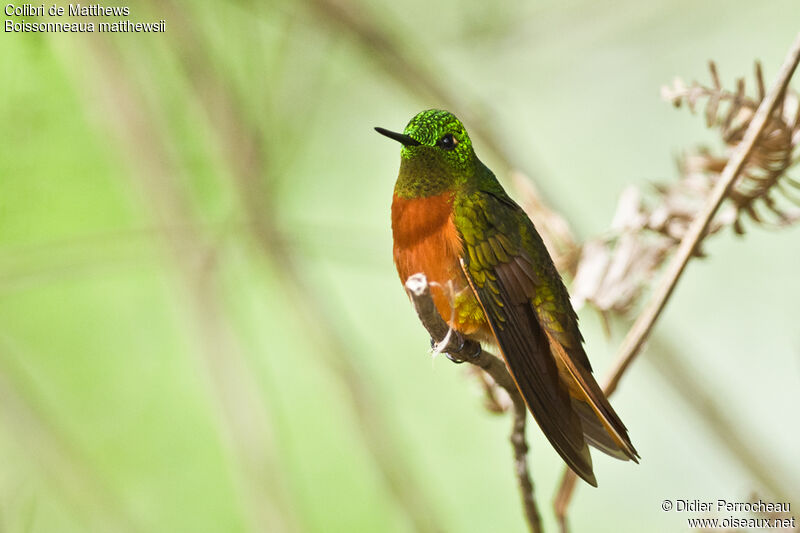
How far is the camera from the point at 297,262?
10.9 feet

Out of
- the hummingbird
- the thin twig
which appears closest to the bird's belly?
the hummingbird

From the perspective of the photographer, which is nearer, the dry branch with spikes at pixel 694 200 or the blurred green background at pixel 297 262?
the dry branch with spikes at pixel 694 200

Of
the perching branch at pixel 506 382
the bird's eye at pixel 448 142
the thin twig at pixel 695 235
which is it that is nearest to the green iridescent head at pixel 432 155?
the bird's eye at pixel 448 142

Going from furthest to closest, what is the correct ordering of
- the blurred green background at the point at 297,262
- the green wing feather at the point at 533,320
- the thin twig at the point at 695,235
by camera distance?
the blurred green background at the point at 297,262 → the thin twig at the point at 695,235 → the green wing feather at the point at 533,320

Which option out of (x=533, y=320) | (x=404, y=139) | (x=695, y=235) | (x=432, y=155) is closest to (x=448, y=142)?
(x=432, y=155)

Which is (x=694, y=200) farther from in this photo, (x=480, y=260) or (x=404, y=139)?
(x=404, y=139)

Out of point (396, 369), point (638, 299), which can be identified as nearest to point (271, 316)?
point (396, 369)

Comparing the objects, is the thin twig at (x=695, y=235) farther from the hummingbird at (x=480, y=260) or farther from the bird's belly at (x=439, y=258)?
the bird's belly at (x=439, y=258)

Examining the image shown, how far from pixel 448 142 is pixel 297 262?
5.04 ft

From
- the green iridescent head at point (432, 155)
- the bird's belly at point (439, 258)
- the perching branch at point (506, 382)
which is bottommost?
the perching branch at point (506, 382)

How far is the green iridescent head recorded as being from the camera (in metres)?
1.87

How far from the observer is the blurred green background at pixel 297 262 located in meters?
2.90

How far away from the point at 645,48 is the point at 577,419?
4.50 meters

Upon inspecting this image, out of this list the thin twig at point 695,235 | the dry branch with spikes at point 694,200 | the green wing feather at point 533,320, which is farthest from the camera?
the dry branch with spikes at point 694,200
